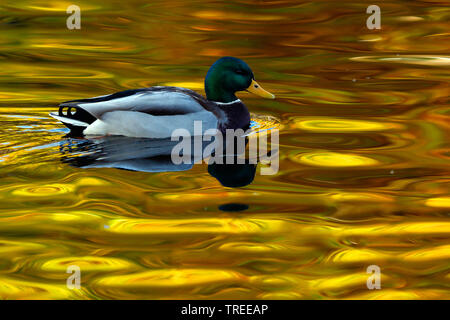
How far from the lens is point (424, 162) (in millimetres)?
7289

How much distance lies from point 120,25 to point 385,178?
7.03 meters

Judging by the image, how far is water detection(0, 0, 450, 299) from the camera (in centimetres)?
501

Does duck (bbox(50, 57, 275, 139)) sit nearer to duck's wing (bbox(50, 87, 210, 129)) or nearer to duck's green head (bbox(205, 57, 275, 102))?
duck's wing (bbox(50, 87, 210, 129))

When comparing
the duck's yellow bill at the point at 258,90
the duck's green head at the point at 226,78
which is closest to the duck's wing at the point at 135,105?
the duck's green head at the point at 226,78

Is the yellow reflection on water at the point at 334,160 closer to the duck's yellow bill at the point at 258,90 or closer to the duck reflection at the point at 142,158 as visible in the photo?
the duck reflection at the point at 142,158

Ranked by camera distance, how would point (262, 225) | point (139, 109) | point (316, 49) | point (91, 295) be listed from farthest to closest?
point (316, 49) < point (139, 109) < point (262, 225) < point (91, 295)

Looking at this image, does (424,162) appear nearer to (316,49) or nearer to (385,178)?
(385,178)

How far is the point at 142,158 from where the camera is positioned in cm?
732

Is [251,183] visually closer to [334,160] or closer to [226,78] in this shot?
[334,160]

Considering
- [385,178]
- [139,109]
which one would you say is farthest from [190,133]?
[385,178]

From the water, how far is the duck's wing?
28 centimetres

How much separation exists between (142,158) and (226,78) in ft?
5.97

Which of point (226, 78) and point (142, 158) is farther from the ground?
point (226, 78)

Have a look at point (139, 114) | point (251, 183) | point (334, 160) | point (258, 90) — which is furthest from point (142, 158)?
point (258, 90)
